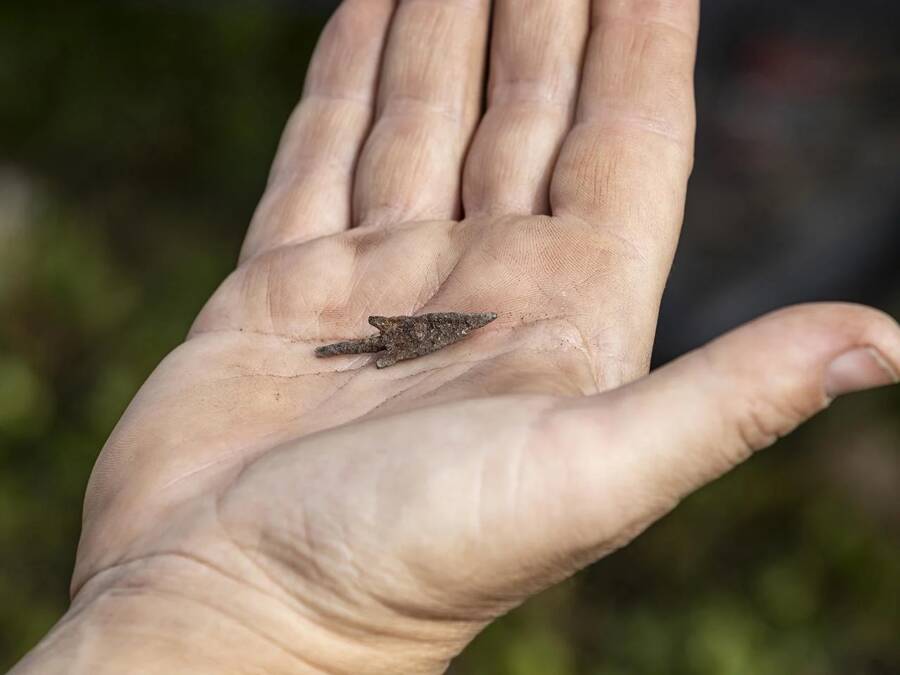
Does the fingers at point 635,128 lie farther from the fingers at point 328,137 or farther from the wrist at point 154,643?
the wrist at point 154,643

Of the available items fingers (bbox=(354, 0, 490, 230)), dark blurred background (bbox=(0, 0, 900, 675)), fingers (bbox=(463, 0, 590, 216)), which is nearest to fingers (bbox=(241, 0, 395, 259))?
fingers (bbox=(354, 0, 490, 230))

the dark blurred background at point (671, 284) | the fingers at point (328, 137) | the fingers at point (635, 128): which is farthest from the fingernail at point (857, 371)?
the dark blurred background at point (671, 284)

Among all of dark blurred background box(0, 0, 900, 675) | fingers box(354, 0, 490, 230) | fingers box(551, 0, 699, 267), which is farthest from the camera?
dark blurred background box(0, 0, 900, 675)

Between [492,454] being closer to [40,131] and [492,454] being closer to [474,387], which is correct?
[474,387]

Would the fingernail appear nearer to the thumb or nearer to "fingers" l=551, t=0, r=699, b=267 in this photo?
the thumb

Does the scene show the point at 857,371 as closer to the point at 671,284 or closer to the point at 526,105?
the point at 526,105

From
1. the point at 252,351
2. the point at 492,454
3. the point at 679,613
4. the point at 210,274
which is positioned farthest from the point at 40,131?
the point at 492,454

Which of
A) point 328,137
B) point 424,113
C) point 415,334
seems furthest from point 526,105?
point 415,334
